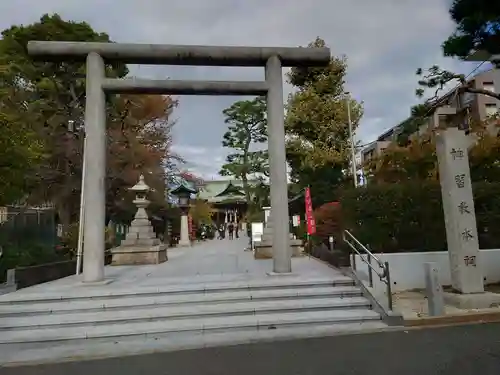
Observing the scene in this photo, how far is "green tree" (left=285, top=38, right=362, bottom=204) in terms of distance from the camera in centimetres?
2208

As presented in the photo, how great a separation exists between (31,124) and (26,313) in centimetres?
1402

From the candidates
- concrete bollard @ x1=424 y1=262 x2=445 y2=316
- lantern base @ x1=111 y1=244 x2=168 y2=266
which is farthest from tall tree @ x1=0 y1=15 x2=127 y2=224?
concrete bollard @ x1=424 y1=262 x2=445 y2=316

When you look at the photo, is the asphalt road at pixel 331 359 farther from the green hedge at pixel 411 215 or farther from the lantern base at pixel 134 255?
the lantern base at pixel 134 255

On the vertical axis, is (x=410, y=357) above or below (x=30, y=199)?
below

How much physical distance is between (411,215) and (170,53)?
A: 7.70 metres

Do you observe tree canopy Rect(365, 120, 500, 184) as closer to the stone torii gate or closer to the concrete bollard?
the stone torii gate

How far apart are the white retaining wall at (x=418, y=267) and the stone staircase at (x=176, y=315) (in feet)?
7.08

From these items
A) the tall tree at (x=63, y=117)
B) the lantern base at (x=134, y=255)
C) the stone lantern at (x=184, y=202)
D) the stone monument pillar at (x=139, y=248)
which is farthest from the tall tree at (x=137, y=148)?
the lantern base at (x=134, y=255)

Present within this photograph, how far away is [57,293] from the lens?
8336 mm

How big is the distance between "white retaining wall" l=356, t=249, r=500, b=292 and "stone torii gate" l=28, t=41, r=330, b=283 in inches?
110

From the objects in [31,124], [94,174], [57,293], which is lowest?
[57,293]

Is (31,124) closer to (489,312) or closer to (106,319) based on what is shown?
(106,319)

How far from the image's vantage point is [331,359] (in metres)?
5.39

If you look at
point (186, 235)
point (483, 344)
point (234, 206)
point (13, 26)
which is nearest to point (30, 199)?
point (13, 26)
